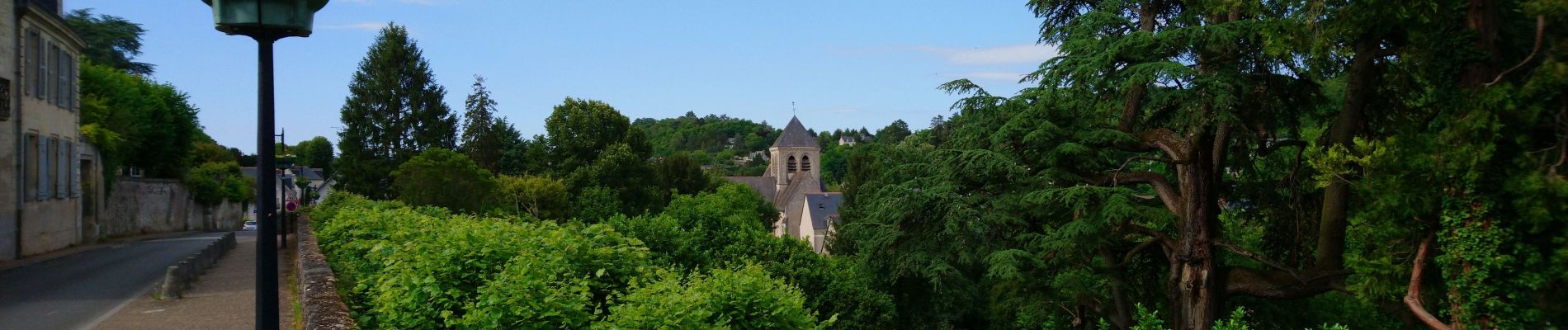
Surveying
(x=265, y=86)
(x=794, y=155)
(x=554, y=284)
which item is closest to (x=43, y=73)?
(x=554, y=284)

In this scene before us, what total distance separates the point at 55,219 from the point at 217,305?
52.8 feet

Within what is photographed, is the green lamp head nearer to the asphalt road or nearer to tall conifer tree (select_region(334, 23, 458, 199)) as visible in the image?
the asphalt road

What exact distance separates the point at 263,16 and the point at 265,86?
0.98 feet

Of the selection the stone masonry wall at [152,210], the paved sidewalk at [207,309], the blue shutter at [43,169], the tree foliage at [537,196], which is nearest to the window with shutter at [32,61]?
the blue shutter at [43,169]

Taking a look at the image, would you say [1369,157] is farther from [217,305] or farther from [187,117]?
[187,117]

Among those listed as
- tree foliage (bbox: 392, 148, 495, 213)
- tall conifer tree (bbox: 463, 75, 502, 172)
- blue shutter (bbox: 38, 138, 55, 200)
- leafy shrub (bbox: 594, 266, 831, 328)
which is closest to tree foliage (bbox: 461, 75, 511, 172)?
tall conifer tree (bbox: 463, 75, 502, 172)

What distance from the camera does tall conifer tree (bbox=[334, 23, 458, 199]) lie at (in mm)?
54719

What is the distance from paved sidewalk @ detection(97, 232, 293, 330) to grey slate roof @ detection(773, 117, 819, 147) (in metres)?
85.1

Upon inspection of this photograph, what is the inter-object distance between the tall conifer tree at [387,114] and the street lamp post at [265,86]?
172 feet

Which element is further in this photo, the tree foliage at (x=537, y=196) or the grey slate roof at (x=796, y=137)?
the grey slate roof at (x=796, y=137)

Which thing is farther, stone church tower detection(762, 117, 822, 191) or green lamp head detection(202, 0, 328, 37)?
stone church tower detection(762, 117, 822, 191)

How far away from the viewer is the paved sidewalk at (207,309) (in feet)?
37.8

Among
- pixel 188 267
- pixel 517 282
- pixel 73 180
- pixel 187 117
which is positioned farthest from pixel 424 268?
pixel 187 117

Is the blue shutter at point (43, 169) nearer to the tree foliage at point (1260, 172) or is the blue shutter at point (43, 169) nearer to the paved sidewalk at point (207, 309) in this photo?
the paved sidewalk at point (207, 309)
